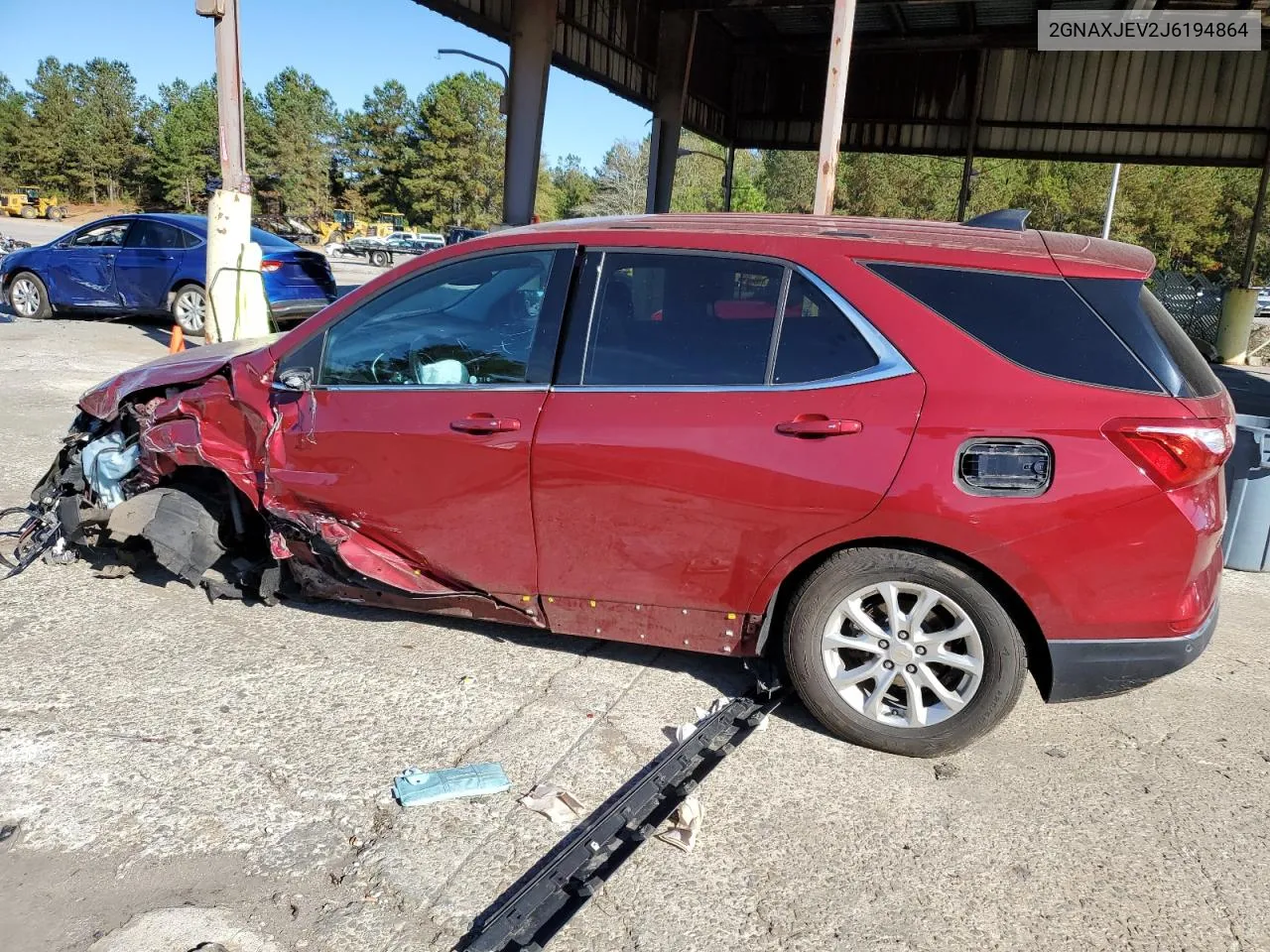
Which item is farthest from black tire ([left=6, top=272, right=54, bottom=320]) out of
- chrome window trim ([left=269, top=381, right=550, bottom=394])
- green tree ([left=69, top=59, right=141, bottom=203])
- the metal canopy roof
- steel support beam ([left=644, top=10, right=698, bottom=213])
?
green tree ([left=69, top=59, right=141, bottom=203])

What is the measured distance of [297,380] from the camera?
3.76m

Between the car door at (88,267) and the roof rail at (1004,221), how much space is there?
1240 cm

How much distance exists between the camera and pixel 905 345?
3.06m

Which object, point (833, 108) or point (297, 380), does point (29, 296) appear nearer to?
point (833, 108)

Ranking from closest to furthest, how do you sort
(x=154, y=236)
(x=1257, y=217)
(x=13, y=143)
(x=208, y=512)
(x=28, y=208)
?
1. (x=208, y=512)
2. (x=154, y=236)
3. (x=1257, y=217)
4. (x=28, y=208)
5. (x=13, y=143)

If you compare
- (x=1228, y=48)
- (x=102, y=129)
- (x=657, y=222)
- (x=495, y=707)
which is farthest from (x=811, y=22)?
(x=102, y=129)

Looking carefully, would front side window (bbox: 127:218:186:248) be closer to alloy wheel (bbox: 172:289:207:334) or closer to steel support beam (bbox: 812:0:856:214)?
alloy wheel (bbox: 172:289:207:334)

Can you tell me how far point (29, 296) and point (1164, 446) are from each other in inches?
595

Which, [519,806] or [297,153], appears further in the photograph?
[297,153]

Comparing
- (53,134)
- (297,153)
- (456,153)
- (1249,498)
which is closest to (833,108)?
(1249,498)

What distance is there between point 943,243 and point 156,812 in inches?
123

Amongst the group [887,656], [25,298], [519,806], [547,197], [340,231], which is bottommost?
[519,806]

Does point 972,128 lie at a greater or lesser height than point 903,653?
greater

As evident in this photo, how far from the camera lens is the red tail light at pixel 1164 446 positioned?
2.82 meters
